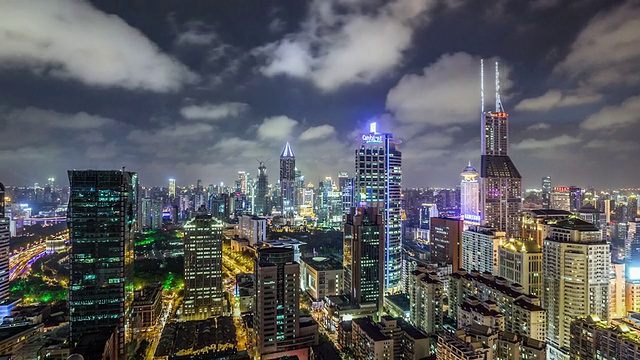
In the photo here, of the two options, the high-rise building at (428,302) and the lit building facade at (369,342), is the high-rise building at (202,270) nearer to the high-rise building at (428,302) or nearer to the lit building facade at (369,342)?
the lit building facade at (369,342)

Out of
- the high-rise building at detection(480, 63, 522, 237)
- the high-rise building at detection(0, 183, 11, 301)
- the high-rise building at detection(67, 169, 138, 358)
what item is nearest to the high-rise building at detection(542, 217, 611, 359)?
the high-rise building at detection(480, 63, 522, 237)

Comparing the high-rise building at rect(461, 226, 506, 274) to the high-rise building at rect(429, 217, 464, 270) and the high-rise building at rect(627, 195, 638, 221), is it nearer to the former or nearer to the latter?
the high-rise building at rect(429, 217, 464, 270)

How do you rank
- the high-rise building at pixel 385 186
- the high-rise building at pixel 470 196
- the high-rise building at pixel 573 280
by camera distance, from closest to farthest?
the high-rise building at pixel 573 280 < the high-rise building at pixel 385 186 < the high-rise building at pixel 470 196

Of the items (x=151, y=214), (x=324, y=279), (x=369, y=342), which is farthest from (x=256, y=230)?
(x=369, y=342)

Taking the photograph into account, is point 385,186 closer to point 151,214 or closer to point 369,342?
point 369,342

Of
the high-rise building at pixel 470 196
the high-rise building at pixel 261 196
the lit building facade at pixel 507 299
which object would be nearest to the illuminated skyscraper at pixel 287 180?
the high-rise building at pixel 261 196

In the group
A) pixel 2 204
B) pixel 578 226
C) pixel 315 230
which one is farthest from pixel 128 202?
pixel 315 230
